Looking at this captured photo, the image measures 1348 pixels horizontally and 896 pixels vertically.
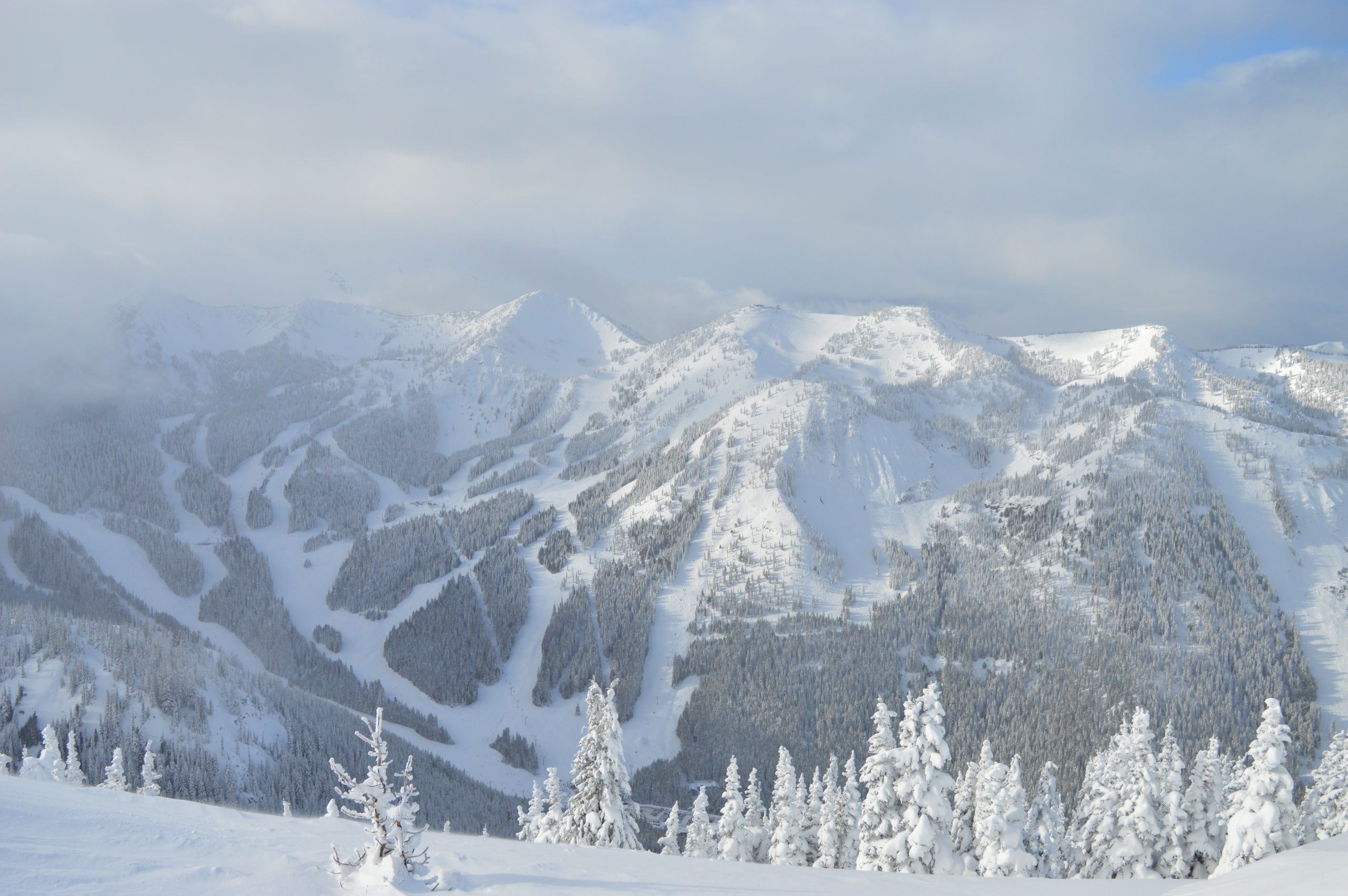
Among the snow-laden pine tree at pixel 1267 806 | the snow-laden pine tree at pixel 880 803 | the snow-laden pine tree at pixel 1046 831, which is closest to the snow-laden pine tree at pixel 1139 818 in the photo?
the snow-laden pine tree at pixel 1046 831

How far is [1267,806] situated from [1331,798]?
17469 millimetres

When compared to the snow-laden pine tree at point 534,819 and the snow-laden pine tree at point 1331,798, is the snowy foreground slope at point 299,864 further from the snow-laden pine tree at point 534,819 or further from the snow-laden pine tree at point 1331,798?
the snow-laden pine tree at point 534,819

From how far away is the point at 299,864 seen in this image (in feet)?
44.8

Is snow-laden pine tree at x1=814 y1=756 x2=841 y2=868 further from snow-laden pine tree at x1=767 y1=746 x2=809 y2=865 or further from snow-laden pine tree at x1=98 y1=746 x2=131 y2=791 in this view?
snow-laden pine tree at x1=98 y1=746 x2=131 y2=791

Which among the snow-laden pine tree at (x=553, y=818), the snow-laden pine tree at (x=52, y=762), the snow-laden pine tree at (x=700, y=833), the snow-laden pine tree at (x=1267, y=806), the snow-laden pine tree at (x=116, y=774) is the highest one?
the snow-laden pine tree at (x=1267, y=806)

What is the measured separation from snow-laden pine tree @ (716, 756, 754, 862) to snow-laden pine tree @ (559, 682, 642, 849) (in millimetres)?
13714

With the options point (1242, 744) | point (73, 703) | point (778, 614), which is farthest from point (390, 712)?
point (1242, 744)

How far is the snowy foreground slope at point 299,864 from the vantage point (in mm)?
12461

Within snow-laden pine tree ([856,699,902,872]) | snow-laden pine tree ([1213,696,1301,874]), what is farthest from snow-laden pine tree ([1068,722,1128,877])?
snow-laden pine tree ([856,699,902,872])

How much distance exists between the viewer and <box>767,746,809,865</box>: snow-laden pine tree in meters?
50.6

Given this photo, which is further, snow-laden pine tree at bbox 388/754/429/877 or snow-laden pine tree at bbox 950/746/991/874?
snow-laden pine tree at bbox 950/746/991/874

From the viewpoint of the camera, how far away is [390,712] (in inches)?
5709

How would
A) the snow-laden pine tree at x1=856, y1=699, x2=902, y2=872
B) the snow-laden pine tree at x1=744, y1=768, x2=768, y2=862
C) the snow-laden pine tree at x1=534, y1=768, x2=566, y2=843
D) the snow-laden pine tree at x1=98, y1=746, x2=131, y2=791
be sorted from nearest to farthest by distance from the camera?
the snow-laden pine tree at x1=856, y1=699, x2=902, y2=872 < the snow-laden pine tree at x1=534, y1=768, x2=566, y2=843 < the snow-laden pine tree at x1=744, y1=768, x2=768, y2=862 < the snow-laden pine tree at x1=98, y1=746, x2=131, y2=791

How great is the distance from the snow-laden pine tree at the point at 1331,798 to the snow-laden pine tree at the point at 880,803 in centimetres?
2856
